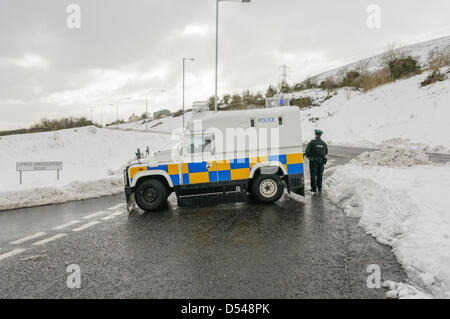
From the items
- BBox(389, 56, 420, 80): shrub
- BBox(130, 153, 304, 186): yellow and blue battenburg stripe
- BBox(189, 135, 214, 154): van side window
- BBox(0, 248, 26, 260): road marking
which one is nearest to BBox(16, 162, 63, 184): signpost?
BBox(130, 153, 304, 186): yellow and blue battenburg stripe

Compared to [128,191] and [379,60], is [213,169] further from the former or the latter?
[379,60]

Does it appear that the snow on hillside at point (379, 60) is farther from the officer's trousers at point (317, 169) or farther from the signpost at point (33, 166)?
the signpost at point (33, 166)

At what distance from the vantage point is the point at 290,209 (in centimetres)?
735

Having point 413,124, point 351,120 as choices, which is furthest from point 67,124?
point 413,124

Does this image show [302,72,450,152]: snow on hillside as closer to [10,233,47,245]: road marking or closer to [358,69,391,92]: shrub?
[358,69,391,92]: shrub

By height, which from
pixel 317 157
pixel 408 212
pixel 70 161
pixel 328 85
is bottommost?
pixel 408 212

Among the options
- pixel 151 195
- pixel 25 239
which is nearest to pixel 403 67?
pixel 151 195

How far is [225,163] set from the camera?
771 cm

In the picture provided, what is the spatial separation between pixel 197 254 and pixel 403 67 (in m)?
42.6

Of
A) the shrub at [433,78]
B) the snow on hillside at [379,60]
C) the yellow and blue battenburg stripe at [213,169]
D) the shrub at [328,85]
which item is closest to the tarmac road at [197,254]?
the yellow and blue battenburg stripe at [213,169]

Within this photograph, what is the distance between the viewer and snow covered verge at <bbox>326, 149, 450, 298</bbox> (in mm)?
3418
